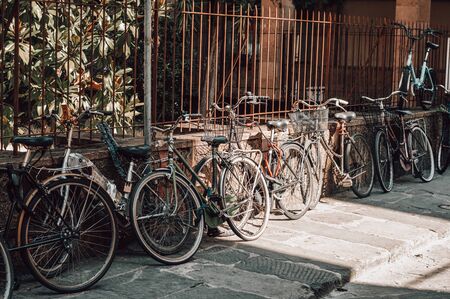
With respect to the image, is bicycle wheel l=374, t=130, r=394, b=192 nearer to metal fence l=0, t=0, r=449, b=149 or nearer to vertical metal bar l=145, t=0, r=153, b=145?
metal fence l=0, t=0, r=449, b=149

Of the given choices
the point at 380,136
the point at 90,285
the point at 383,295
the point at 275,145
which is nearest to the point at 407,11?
the point at 380,136

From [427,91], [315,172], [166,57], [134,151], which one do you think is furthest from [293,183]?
[427,91]

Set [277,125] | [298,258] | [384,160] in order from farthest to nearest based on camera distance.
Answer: [384,160], [277,125], [298,258]

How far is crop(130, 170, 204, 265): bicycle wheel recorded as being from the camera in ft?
21.3

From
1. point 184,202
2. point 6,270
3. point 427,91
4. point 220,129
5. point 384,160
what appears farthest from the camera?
point 427,91

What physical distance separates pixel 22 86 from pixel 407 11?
28.8 feet

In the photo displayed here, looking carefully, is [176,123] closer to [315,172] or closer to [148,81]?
[148,81]

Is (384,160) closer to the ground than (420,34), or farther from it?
closer to the ground

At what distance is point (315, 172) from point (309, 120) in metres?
0.57

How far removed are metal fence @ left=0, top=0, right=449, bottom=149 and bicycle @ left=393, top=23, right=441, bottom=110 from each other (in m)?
0.22

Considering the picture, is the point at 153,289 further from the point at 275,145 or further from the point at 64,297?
the point at 275,145

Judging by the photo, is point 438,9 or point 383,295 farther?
point 438,9

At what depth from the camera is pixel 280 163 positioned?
8.36 metres

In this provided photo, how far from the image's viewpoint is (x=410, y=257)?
7.69 m
